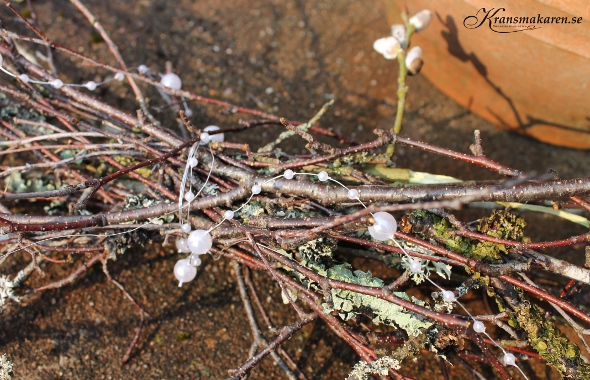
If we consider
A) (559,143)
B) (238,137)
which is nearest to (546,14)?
(559,143)

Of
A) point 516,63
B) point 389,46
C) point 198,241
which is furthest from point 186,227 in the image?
point 516,63

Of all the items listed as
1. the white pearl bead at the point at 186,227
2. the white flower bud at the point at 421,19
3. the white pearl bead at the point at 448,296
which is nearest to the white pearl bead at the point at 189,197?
the white pearl bead at the point at 186,227

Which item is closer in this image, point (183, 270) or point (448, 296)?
point (448, 296)

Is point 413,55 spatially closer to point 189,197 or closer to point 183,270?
point 189,197

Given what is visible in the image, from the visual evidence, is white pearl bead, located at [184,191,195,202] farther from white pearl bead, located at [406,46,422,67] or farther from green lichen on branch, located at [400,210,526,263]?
white pearl bead, located at [406,46,422,67]

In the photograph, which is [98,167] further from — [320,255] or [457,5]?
[457,5]

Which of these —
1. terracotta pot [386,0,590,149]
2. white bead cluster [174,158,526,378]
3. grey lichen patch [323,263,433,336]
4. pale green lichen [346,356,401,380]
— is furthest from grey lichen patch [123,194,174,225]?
terracotta pot [386,0,590,149]
